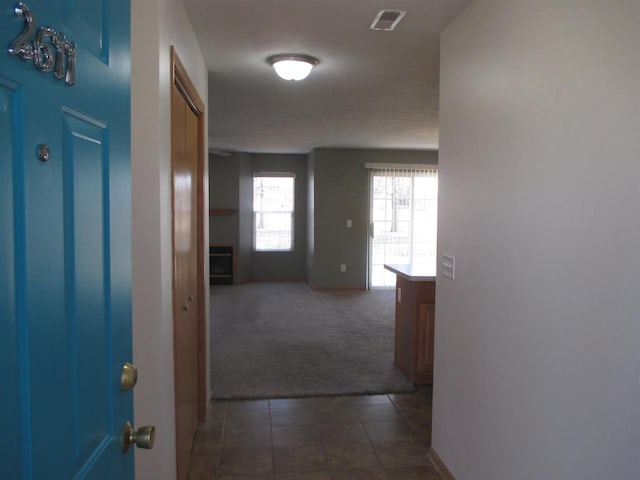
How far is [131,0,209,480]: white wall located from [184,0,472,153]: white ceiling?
63 cm

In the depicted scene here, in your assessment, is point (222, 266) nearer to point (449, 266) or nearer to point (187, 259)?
point (187, 259)

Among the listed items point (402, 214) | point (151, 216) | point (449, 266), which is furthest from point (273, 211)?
point (151, 216)

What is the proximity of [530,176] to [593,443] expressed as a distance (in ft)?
2.93

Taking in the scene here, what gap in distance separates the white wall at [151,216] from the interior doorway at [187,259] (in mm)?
215

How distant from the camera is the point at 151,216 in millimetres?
1812

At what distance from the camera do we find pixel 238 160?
8.70 metres

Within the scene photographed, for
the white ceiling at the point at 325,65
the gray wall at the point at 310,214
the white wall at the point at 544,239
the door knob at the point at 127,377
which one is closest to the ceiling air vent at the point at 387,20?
the white ceiling at the point at 325,65

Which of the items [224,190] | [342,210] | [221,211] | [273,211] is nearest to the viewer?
[342,210]

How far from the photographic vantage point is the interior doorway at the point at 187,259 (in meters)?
2.22

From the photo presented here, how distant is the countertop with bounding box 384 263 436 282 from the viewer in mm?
3793

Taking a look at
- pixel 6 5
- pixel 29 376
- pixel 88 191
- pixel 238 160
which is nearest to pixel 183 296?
pixel 88 191

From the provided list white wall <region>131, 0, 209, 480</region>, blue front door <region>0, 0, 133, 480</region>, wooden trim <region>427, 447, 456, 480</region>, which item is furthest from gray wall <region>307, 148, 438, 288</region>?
blue front door <region>0, 0, 133, 480</region>

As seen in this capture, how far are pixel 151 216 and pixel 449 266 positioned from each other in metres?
1.51

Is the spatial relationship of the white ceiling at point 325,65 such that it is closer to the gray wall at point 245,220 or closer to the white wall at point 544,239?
the white wall at point 544,239
